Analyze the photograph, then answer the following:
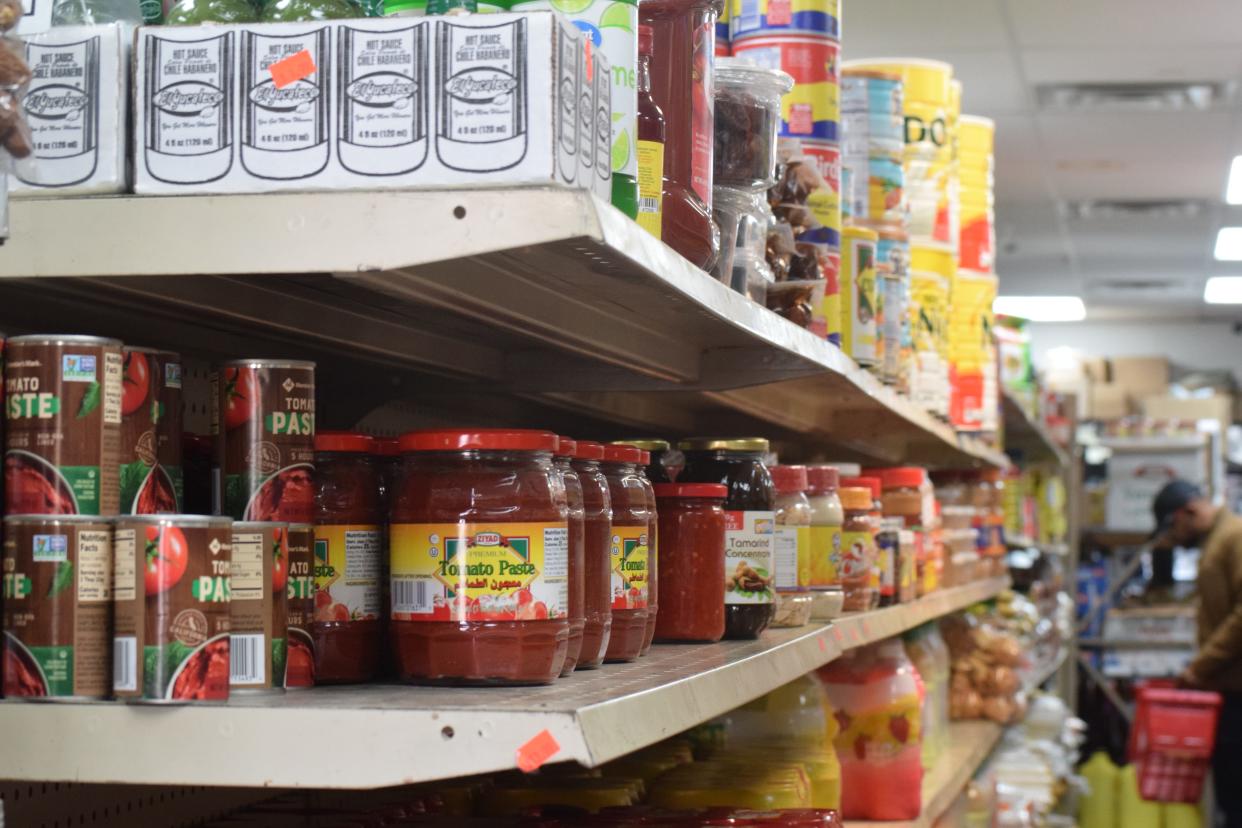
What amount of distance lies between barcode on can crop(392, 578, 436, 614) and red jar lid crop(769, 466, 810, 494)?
3.26 ft

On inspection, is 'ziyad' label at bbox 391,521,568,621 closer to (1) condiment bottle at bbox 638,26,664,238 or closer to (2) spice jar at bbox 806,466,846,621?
(1) condiment bottle at bbox 638,26,664,238

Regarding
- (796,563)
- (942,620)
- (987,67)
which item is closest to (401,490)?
(796,563)

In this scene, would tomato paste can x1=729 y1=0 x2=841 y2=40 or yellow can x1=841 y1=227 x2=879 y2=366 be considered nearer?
tomato paste can x1=729 y1=0 x2=841 y2=40

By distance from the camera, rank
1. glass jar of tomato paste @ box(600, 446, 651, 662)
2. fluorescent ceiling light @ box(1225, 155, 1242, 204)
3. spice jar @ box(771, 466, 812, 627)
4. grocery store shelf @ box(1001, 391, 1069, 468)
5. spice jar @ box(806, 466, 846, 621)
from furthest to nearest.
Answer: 1. fluorescent ceiling light @ box(1225, 155, 1242, 204)
2. grocery store shelf @ box(1001, 391, 1069, 468)
3. spice jar @ box(806, 466, 846, 621)
4. spice jar @ box(771, 466, 812, 627)
5. glass jar of tomato paste @ box(600, 446, 651, 662)

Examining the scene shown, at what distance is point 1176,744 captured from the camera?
7320 mm

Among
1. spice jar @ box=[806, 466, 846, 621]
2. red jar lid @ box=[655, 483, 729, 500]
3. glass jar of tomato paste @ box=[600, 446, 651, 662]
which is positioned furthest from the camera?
spice jar @ box=[806, 466, 846, 621]

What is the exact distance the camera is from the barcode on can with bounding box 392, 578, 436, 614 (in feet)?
4.01

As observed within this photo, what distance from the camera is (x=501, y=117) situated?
1061mm

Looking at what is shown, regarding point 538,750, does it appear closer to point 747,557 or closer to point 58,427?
point 58,427

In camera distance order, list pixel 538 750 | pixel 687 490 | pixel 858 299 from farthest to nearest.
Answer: pixel 858 299, pixel 687 490, pixel 538 750

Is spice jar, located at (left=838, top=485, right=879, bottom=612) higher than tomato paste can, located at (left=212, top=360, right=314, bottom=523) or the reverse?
the reverse

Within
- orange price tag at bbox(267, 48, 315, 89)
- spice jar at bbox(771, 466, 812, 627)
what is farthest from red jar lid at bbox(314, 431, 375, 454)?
spice jar at bbox(771, 466, 812, 627)

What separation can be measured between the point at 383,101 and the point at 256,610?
1.22ft

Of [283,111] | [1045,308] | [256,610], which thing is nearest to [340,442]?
[256,610]
